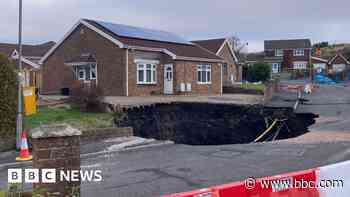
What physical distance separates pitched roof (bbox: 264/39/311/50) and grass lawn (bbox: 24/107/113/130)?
87515 mm

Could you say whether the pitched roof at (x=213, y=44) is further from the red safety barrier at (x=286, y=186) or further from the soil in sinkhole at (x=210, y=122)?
the red safety barrier at (x=286, y=186)

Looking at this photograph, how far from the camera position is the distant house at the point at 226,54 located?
51.3m

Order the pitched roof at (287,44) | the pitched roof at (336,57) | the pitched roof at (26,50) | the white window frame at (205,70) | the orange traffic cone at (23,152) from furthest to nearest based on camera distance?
the pitched roof at (287,44), the pitched roof at (336,57), the pitched roof at (26,50), the white window frame at (205,70), the orange traffic cone at (23,152)

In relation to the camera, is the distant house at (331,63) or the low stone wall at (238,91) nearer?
the low stone wall at (238,91)

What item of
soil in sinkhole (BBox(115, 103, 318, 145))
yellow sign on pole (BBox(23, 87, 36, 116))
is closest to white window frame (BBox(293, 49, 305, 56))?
soil in sinkhole (BBox(115, 103, 318, 145))

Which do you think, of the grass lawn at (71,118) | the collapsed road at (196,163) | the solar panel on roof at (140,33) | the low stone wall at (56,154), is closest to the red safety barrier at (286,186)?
the low stone wall at (56,154)

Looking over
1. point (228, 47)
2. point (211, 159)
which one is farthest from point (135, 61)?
point (228, 47)

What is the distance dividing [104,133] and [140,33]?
21831 mm

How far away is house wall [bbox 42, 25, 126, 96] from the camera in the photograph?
3038cm

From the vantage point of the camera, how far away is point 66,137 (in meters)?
5.22

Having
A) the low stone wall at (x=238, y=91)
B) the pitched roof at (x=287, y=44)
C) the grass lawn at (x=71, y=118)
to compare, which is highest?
the pitched roof at (x=287, y=44)

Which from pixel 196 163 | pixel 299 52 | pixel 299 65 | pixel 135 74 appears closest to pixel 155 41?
pixel 135 74

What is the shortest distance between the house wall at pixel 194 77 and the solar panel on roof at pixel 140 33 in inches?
146

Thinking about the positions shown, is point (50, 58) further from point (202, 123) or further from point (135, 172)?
point (135, 172)
